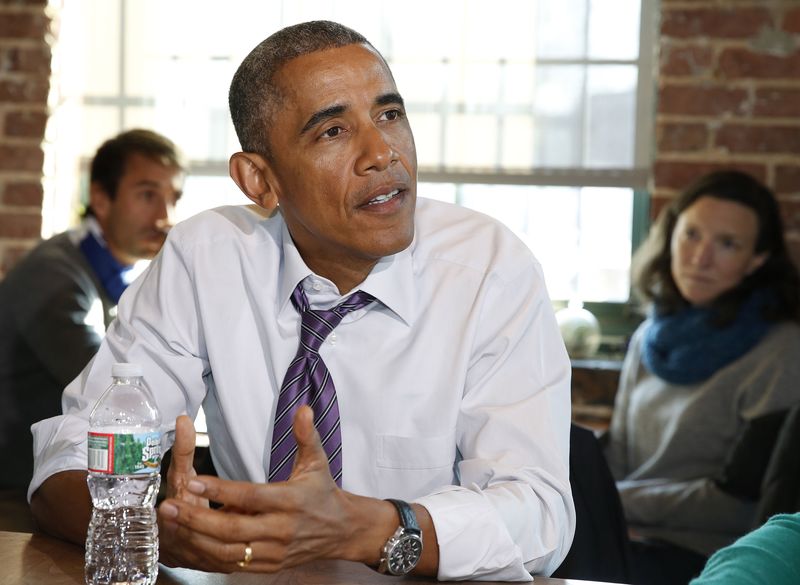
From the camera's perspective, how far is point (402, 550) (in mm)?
1288

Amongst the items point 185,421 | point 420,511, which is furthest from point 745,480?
point 185,421

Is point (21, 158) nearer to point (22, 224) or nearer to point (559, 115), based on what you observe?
point (22, 224)

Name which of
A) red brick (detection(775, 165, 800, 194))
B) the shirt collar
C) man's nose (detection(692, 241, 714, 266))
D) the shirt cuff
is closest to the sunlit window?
red brick (detection(775, 165, 800, 194))

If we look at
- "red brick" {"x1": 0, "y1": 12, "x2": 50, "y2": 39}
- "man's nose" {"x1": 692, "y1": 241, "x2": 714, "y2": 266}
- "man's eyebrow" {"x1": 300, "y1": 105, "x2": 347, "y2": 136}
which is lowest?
"man's nose" {"x1": 692, "y1": 241, "x2": 714, "y2": 266}

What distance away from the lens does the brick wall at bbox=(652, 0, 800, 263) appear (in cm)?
336

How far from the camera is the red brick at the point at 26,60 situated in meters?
3.87

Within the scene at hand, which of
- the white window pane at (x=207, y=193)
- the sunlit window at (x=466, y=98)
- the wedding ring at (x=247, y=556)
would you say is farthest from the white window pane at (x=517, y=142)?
the wedding ring at (x=247, y=556)

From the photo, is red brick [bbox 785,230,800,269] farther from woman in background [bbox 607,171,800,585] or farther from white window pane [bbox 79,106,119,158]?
white window pane [bbox 79,106,119,158]

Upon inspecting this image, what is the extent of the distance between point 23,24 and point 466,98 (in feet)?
5.36

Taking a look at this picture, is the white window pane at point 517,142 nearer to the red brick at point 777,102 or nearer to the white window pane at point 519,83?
the white window pane at point 519,83

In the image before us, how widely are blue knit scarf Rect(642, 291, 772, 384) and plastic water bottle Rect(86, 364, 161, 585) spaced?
6.02ft

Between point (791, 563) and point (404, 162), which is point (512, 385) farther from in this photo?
point (791, 563)

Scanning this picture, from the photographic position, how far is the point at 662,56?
344 cm

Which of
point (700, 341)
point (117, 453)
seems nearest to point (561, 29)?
point (700, 341)
